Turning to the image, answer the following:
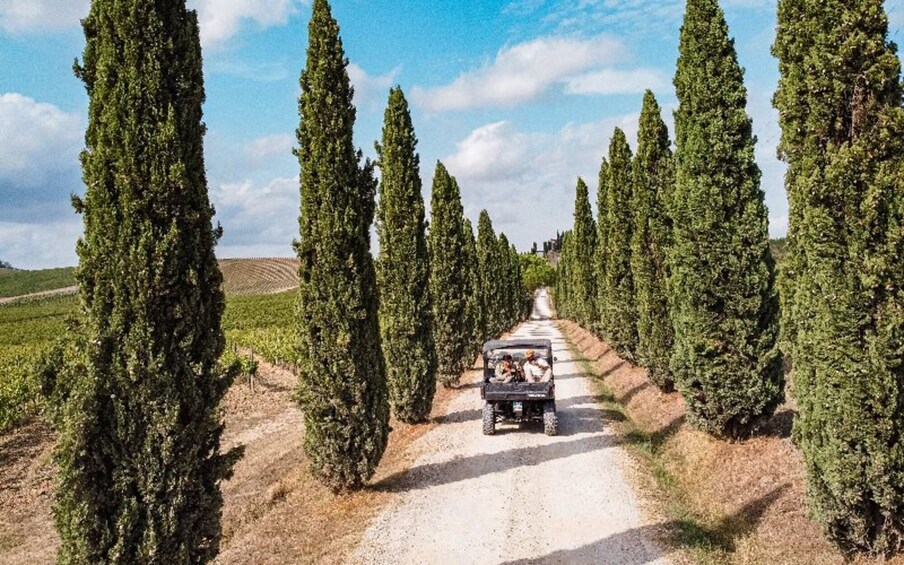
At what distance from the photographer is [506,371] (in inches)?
606

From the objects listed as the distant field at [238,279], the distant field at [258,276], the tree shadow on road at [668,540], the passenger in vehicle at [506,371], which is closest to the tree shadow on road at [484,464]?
the passenger in vehicle at [506,371]

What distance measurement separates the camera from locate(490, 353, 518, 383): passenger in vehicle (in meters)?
15.1

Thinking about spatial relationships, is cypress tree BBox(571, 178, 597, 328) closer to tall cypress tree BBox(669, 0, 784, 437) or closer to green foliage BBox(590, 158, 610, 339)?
green foliage BBox(590, 158, 610, 339)

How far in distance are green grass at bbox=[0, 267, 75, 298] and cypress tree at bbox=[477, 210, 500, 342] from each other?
83882 millimetres

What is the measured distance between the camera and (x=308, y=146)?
11.0 metres

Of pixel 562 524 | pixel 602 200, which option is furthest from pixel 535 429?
pixel 602 200

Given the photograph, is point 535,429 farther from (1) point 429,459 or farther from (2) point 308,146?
(2) point 308,146

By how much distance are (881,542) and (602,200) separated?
2470cm

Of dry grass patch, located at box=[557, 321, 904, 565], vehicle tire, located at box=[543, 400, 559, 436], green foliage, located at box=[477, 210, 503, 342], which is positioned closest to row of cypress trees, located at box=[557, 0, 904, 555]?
dry grass patch, located at box=[557, 321, 904, 565]

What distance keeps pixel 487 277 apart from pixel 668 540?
30455 millimetres

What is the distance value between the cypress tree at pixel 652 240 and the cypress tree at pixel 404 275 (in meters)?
6.27

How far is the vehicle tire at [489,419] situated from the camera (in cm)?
1422

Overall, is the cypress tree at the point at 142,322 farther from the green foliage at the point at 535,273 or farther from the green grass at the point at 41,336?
the green foliage at the point at 535,273

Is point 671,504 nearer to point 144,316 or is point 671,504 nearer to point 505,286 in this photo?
point 144,316
